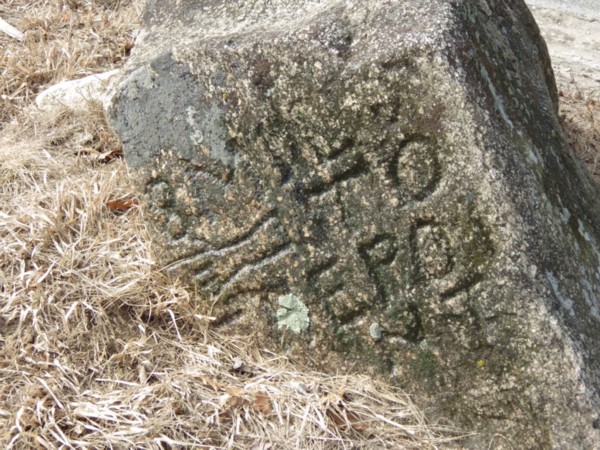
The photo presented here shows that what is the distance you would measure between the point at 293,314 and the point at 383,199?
49cm

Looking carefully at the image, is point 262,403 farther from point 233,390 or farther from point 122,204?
point 122,204

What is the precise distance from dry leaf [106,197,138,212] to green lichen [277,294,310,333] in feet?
2.66

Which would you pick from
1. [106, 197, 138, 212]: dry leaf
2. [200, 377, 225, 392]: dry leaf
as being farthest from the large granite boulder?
[106, 197, 138, 212]: dry leaf

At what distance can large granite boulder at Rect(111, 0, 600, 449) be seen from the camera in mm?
2197

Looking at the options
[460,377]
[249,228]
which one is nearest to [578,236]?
[460,377]

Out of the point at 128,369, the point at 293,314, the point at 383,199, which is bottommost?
the point at 128,369

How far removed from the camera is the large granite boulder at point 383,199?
7.21 ft

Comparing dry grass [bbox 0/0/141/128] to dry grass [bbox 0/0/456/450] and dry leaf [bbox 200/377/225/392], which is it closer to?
dry grass [bbox 0/0/456/450]

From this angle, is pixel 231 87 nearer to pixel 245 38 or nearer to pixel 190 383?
pixel 245 38

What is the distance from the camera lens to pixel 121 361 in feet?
8.43

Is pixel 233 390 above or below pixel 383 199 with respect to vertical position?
below

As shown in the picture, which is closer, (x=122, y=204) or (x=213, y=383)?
(x=213, y=383)

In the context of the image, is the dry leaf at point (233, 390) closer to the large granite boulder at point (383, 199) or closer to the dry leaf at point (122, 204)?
the large granite boulder at point (383, 199)

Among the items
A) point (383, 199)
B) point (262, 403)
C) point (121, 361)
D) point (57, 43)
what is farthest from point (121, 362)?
point (57, 43)
